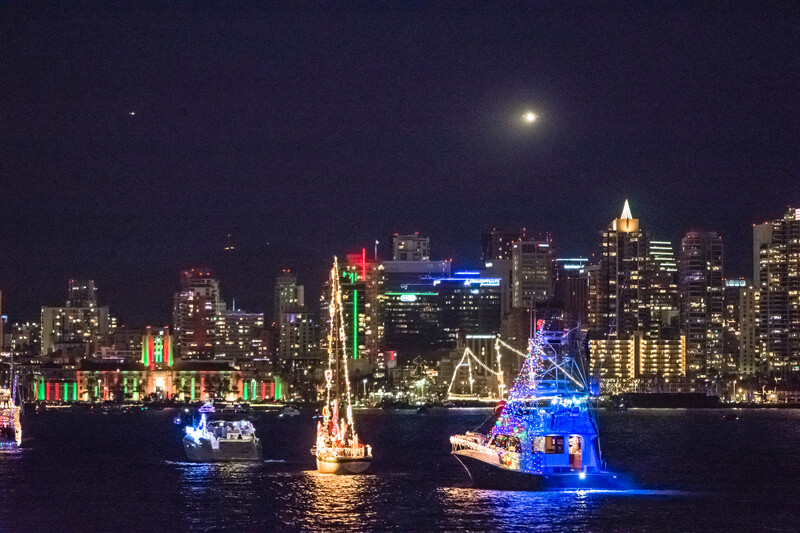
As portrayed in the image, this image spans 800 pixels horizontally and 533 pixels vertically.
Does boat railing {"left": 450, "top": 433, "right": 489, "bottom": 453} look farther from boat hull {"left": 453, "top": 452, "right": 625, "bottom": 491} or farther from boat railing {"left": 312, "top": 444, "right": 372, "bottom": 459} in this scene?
boat railing {"left": 312, "top": 444, "right": 372, "bottom": 459}

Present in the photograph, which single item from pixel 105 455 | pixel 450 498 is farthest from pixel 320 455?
pixel 105 455

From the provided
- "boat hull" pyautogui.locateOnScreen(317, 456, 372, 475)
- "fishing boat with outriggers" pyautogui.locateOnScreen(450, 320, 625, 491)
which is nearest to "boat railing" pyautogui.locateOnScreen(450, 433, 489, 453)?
"fishing boat with outriggers" pyautogui.locateOnScreen(450, 320, 625, 491)

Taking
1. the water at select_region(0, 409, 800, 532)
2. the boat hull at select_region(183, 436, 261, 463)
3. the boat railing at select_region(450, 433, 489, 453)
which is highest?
the boat railing at select_region(450, 433, 489, 453)

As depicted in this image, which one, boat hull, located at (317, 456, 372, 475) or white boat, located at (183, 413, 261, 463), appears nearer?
boat hull, located at (317, 456, 372, 475)

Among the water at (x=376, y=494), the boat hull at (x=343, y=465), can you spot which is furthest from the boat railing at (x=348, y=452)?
the water at (x=376, y=494)

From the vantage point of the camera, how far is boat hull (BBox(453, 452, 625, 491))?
186 feet

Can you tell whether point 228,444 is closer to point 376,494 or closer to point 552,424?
point 376,494

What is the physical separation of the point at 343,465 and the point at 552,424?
16.4 m

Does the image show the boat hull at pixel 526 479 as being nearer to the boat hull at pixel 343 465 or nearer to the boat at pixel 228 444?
the boat hull at pixel 343 465

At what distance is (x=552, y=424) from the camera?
55625 millimetres

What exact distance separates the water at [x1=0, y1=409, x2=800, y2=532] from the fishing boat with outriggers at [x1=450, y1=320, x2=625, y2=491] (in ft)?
4.32

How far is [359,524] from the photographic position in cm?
5419

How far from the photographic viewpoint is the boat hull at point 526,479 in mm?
56625

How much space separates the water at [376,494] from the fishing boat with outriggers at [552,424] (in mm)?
1317
